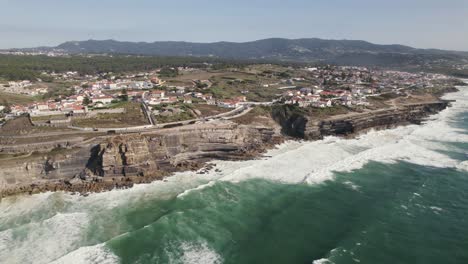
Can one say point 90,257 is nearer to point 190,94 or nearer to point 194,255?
point 194,255

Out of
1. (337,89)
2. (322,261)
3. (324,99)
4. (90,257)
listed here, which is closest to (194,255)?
(90,257)

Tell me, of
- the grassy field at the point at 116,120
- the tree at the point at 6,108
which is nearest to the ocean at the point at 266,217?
the grassy field at the point at 116,120

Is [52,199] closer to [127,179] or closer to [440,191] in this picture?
[127,179]

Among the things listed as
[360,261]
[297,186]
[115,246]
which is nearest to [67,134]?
[115,246]

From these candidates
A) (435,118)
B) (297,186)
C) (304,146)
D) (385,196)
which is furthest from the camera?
(435,118)

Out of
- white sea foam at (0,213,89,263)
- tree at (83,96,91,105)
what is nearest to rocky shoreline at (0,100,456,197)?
white sea foam at (0,213,89,263)
